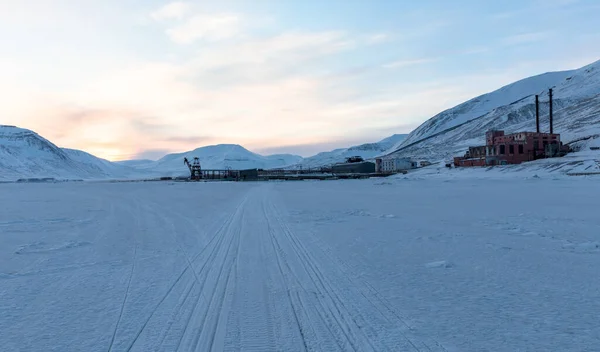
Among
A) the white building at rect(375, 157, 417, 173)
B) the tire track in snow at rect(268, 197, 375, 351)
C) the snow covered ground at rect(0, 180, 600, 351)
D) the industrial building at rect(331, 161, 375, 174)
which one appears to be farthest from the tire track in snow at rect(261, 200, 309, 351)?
the industrial building at rect(331, 161, 375, 174)

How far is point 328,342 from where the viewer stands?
14.5 feet

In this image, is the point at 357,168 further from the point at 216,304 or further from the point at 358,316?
the point at 358,316

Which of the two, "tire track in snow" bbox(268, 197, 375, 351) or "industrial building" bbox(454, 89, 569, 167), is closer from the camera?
"tire track in snow" bbox(268, 197, 375, 351)

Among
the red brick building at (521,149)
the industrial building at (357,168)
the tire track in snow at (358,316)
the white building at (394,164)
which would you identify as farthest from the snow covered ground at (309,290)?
the industrial building at (357,168)

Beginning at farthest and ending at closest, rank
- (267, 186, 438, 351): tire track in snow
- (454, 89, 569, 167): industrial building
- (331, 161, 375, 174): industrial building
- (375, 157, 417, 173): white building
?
(331, 161, 375, 174): industrial building → (375, 157, 417, 173): white building → (454, 89, 569, 167): industrial building → (267, 186, 438, 351): tire track in snow

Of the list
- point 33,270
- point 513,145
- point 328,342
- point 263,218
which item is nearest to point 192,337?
point 328,342

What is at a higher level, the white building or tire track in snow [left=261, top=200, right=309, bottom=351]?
the white building

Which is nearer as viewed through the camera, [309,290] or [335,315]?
[335,315]

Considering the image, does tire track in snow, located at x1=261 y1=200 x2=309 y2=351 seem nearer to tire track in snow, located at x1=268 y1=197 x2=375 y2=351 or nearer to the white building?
tire track in snow, located at x1=268 y1=197 x2=375 y2=351

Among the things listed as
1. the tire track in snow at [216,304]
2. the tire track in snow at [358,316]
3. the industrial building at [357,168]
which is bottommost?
the tire track in snow at [358,316]

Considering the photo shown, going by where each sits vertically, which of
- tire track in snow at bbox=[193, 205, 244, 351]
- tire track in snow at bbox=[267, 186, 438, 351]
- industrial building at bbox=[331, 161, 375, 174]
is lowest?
tire track in snow at bbox=[267, 186, 438, 351]

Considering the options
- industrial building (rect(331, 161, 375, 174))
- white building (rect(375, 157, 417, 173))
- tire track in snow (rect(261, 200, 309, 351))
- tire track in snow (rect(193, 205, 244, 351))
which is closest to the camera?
tire track in snow (rect(193, 205, 244, 351))

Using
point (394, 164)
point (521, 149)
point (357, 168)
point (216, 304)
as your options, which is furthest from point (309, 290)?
point (357, 168)

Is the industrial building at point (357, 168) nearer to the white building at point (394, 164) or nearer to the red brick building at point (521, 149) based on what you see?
the white building at point (394, 164)
